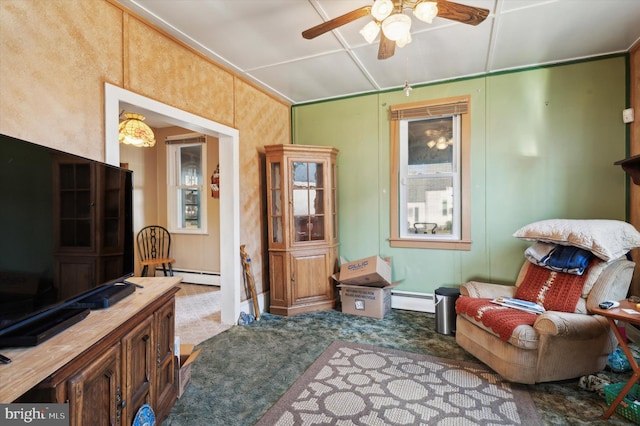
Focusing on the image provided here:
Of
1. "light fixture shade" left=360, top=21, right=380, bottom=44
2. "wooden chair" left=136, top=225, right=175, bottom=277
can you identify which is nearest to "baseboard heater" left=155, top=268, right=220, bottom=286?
"wooden chair" left=136, top=225, right=175, bottom=277

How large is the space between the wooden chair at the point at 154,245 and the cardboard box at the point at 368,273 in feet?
10.2

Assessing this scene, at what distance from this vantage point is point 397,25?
1.83 m

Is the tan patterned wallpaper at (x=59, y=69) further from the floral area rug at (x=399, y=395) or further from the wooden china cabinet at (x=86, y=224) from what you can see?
the floral area rug at (x=399, y=395)

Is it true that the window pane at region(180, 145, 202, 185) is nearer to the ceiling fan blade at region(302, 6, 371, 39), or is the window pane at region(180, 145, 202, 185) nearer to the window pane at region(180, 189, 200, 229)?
the window pane at region(180, 189, 200, 229)

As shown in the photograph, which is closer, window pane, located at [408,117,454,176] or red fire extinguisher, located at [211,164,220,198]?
window pane, located at [408,117,454,176]

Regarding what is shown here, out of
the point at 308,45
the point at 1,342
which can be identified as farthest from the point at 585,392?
the point at 308,45

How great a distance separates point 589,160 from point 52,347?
4.29 meters

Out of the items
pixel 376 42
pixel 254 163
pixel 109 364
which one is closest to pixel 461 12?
pixel 376 42

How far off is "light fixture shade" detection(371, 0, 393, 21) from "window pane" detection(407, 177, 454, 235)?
239 cm

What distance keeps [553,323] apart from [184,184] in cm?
539

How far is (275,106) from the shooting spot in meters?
4.21

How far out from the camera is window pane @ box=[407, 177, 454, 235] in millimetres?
3816

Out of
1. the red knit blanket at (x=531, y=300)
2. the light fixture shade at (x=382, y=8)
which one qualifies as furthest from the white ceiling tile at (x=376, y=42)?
the red knit blanket at (x=531, y=300)

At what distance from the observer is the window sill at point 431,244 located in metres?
3.68
